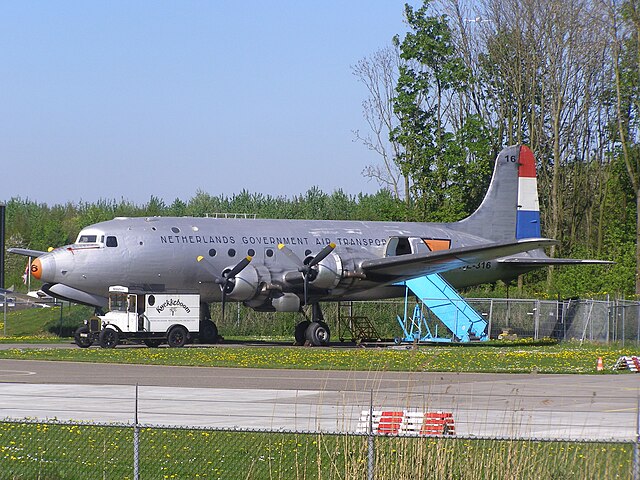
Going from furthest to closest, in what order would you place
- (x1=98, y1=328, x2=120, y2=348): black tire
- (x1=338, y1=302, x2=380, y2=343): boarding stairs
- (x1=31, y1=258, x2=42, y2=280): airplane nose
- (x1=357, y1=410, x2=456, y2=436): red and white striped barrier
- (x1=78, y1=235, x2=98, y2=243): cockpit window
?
1. (x1=338, y1=302, x2=380, y2=343): boarding stairs
2. (x1=78, y1=235, x2=98, y2=243): cockpit window
3. (x1=31, y1=258, x2=42, y2=280): airplane nose
4. (x1=98, y1=328, x2=120, y2=348): black tire
5. (x1=357, y1=410, x2=456, y2=436): red and white striped barrier

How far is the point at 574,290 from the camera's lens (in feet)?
195

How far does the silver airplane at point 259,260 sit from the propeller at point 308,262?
1.5 inches

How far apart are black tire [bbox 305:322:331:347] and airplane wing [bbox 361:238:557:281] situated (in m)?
2.73

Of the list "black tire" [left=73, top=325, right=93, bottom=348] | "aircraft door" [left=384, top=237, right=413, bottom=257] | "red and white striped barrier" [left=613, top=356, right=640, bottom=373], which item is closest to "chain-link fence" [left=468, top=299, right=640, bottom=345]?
"aircraft door" [left=384, top=237, right=413, bottom=257]

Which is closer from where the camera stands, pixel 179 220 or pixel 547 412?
pixel 547 412

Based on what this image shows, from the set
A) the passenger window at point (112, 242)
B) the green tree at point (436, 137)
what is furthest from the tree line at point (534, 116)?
the passenger window at point (112, 242)

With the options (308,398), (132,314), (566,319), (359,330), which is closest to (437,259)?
(359,330)

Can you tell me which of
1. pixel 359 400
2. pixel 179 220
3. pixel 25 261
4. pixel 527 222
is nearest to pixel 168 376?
pixel 359 400

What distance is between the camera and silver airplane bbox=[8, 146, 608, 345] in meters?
38.3

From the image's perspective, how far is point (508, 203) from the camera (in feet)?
164

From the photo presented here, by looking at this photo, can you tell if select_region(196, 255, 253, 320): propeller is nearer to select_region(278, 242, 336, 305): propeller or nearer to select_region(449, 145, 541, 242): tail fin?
select_region(278, 242, 336, 305): propeller

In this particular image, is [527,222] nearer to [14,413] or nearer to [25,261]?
[14,413]

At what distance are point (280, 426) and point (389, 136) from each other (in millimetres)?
53275

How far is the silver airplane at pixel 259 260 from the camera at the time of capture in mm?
38312
